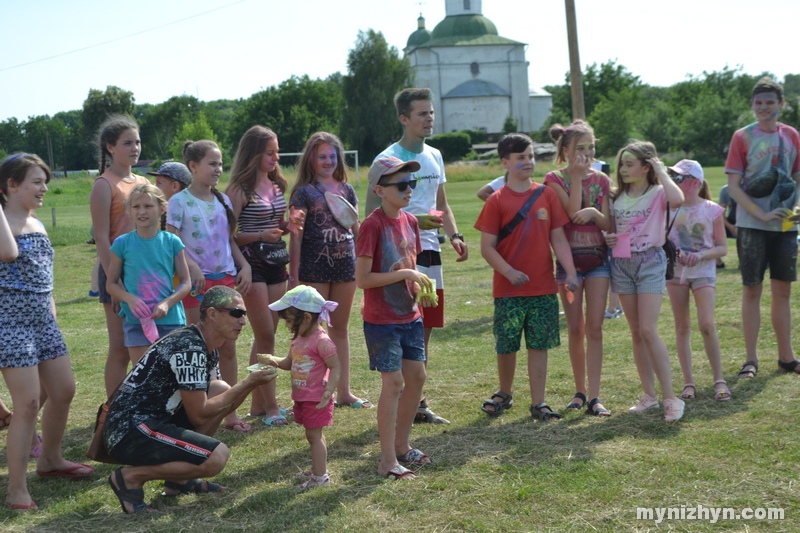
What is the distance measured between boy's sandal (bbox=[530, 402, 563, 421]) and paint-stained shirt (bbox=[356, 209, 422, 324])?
1.47 metres

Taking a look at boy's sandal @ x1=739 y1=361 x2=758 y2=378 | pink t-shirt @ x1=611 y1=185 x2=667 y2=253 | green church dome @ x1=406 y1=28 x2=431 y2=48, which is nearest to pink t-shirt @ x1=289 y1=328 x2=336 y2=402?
pink t-shirt @ x1=611 y1=185 x2=667 y2=253

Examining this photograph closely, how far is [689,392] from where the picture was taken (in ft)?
18.8

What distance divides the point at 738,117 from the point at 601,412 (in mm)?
62998

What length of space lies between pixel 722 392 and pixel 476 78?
8982cm

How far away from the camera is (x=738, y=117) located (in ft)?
201

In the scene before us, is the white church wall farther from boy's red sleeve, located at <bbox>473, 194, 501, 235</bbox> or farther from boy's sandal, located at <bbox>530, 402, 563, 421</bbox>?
boy's sandal, located at <bbox>530, 402, 563, 421</bbox>

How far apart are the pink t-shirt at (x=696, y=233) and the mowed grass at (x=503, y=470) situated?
0.96 metres

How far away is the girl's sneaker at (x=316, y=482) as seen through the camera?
14.1 ft

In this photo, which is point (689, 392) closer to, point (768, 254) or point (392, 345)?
point (768, 254)

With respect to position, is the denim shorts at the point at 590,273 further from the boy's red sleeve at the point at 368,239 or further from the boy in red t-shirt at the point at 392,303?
the boy's red sleeve at the point at 368,239

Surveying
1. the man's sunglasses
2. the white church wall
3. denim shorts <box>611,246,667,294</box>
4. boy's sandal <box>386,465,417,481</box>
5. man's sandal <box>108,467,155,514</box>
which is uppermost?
the white church wall

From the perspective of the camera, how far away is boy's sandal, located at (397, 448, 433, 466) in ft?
15.0

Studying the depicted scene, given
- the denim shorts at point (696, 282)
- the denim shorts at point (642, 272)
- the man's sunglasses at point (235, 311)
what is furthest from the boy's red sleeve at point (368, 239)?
the denim shorts at point (696, 282)

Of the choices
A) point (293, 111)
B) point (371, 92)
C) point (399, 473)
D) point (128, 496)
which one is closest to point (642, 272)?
point (399, 473)
